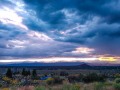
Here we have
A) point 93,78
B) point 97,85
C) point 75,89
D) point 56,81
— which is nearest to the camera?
point 75,89

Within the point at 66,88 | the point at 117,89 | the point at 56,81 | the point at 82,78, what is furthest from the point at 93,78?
the point at 66,88

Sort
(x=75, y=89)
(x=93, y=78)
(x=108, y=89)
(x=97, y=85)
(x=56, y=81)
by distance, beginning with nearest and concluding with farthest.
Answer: (x=75, y=89) < (x=97, y=85) < (x=108, y=89) < (x=56, y=81) < (x=93, y=78)

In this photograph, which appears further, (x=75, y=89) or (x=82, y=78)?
(x=82, y=78)

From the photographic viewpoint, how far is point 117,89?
27.1 meters

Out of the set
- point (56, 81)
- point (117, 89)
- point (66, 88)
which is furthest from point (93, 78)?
point (66, 88)

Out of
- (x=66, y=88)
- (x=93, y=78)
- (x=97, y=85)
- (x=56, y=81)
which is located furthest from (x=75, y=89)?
(x=93, y=78)

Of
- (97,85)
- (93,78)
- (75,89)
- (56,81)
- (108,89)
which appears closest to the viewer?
(75,89)

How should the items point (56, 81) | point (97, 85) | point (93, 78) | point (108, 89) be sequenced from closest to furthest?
point (97, 85) < point (108, 89) < point (56, 81) < point (93, 78)

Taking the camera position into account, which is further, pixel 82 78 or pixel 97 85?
pixel 82 78

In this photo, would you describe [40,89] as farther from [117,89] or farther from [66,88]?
[117,89]

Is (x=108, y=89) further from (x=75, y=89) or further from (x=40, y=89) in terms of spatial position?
(x=40, y=89)

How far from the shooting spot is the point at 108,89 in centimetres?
2642

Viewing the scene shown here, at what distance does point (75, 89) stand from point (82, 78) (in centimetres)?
3079

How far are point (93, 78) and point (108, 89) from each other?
2386 centimetres
